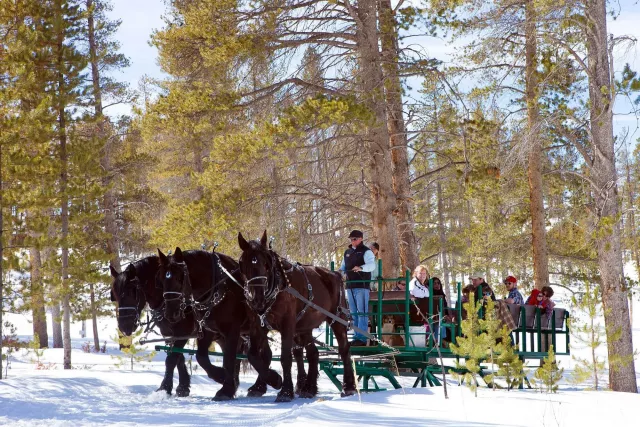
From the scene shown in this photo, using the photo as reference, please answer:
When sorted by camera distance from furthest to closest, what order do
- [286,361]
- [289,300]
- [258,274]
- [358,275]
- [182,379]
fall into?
[358,275], [182,379], [289,300], [286,361], [258,274]

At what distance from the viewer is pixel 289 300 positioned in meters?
9.22

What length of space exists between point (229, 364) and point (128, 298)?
1.63m

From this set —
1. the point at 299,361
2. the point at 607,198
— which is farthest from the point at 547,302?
the point at 299,361

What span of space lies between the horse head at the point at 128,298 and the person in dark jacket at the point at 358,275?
320cm

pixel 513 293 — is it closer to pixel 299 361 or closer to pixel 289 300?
pixel 299 361

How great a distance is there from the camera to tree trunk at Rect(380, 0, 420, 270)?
1432cm

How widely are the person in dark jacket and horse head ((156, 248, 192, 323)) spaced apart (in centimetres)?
276

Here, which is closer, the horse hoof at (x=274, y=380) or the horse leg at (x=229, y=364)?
the horse leg at (x=229, y=364)

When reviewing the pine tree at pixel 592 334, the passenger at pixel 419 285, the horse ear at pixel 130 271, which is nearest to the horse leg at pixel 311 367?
the passenger at pixel 419 285

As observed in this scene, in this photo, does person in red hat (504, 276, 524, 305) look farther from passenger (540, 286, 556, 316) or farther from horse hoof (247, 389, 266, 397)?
horse hoof (247, 389, 266, 397)

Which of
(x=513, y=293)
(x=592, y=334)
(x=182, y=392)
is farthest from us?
(x=513, y=293)

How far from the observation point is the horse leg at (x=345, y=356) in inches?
386

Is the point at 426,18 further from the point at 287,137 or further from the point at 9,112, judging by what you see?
the point at 9,112

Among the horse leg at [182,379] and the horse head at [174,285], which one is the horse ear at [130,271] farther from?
the horse leg at [182,379]
